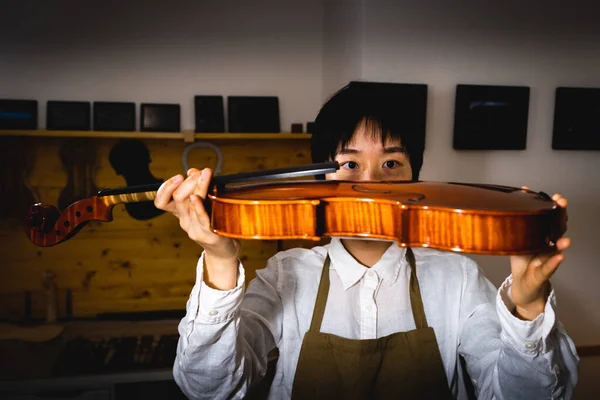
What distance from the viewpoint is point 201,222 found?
844 mm

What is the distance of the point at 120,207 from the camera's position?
2578 mm

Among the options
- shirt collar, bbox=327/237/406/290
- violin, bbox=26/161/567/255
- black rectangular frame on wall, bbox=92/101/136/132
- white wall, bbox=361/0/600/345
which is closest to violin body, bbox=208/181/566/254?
violin, bbox=26/161/567/255

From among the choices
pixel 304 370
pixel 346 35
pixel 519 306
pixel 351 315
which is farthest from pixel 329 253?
pixel 346 35

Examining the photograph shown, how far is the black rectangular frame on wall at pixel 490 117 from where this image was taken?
219cm

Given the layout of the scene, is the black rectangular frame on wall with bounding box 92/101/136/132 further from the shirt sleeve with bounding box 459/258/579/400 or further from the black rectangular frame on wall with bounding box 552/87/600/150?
the black rectangular frame on wall with bounding box 552/87/600/150

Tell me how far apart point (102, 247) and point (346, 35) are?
71.5 inches

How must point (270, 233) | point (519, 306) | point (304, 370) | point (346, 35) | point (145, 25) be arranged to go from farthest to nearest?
point (145, 25), point (346, 35), point (304, 370), point (519, 306), point (270, 233)

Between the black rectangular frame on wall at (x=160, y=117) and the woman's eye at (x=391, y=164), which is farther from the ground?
the black rectangular frame on wall at (x=160, y=117)

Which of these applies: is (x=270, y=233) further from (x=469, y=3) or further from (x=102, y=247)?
(x=102, y=247)

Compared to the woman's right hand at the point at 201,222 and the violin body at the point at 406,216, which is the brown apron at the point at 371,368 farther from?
the violin body at the point at 406,216

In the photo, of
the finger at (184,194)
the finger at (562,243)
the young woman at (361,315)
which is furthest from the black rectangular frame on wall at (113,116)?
the finger at (562,243)

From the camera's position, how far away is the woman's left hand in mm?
751

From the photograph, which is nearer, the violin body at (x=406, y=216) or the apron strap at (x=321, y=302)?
the violin body at (x=406, y=216)

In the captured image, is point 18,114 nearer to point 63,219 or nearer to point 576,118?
point 63,219
